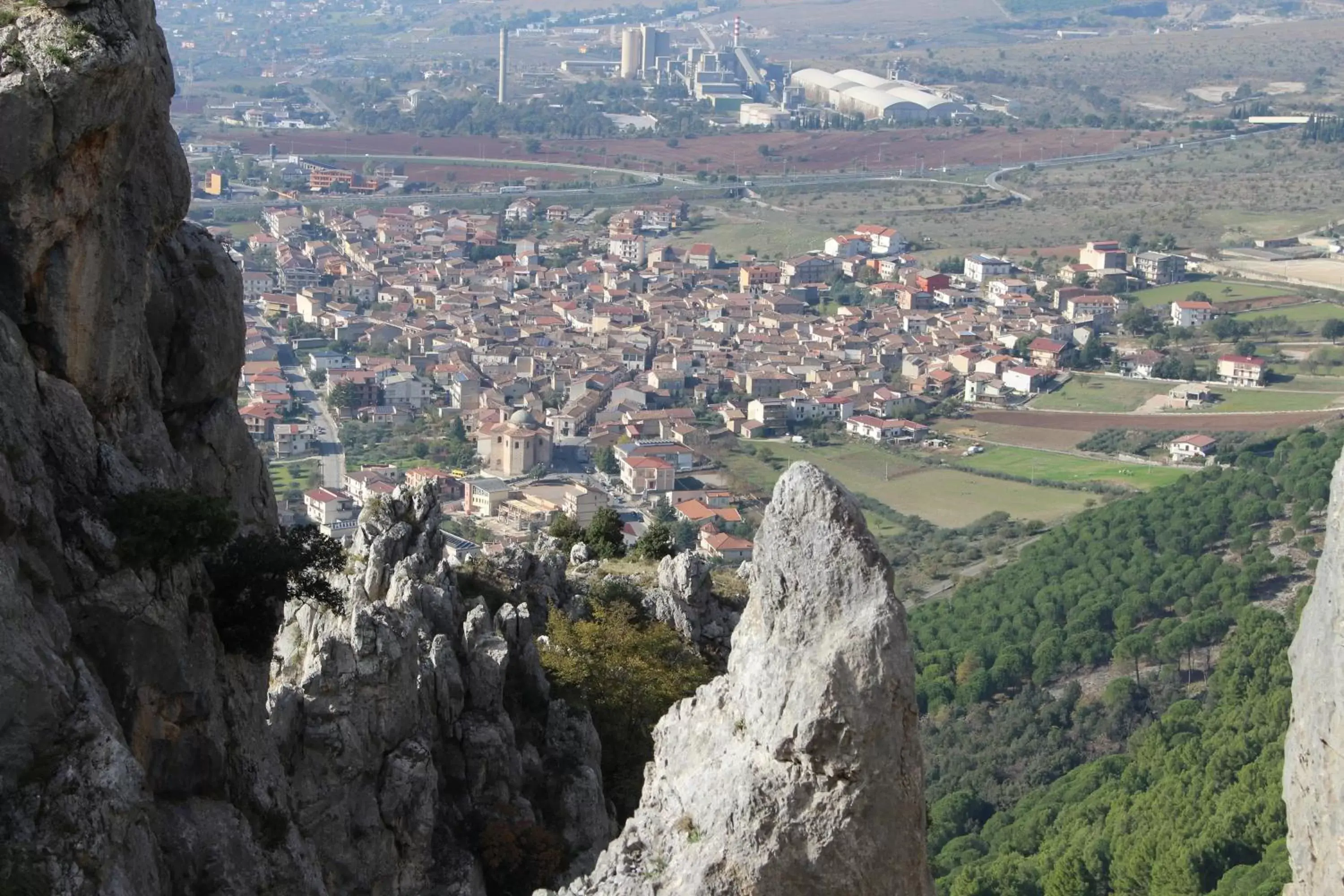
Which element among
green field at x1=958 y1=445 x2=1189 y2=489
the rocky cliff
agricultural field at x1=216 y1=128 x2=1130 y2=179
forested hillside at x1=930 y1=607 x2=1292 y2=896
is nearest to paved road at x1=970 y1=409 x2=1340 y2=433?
green field at x1=958 y1=445 x2=1189 y2=489

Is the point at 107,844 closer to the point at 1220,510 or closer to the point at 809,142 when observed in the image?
the point at 1220,510

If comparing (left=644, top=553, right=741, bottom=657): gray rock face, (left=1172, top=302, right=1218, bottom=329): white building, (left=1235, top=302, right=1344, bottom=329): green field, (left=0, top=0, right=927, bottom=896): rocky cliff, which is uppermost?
(left=0, top=0, right=927, bottom=896): rocky cliff

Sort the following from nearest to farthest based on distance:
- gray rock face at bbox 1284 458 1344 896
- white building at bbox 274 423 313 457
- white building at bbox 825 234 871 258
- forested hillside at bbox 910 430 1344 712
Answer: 1. gray rock face at bbox 1284 458 1344 896
2. forested hillside at bbox 910 430 1344 712
3. white building at bbox 274 423 313 457
4. white building at bbox 825 234 871 258

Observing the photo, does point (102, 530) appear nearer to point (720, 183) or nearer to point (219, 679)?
point (219, 679)

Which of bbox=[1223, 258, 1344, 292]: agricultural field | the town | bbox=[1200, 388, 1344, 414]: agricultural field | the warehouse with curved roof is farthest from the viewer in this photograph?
the warehouse with curved roof

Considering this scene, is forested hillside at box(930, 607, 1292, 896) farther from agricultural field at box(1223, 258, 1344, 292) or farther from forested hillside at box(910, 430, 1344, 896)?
agricultural field at box(1223, 258, 1344, 292)

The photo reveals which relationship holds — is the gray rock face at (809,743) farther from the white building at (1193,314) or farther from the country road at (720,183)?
the country road at (720,183)
